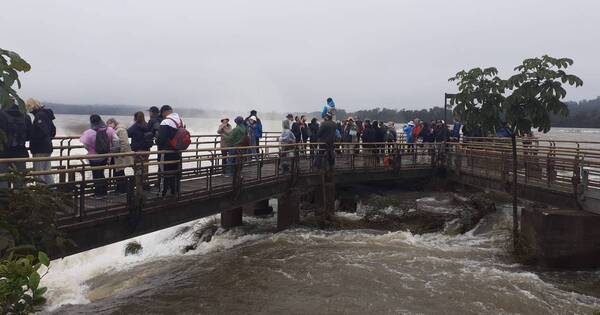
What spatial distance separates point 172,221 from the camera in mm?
8828

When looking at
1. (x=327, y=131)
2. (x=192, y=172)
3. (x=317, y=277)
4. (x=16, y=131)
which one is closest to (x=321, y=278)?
(x=317, y=277)

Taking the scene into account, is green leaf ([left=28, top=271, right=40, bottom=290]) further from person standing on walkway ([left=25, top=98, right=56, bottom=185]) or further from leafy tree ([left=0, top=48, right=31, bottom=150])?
person standing on walkway ([left=25, top=98, right=56, bottom=185])

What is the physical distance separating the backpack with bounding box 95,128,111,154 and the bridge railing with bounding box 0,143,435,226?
399mm

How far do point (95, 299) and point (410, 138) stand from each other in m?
14.8

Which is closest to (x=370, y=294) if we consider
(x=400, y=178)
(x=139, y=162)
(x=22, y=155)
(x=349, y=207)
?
(x=139, y=162)

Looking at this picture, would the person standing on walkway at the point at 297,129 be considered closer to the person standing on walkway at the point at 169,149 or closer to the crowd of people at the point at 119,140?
the crowd of people at the point at 119,140

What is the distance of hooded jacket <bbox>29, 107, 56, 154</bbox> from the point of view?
320 inches

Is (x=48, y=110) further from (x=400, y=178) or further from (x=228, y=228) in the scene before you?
(x=400, y=178)

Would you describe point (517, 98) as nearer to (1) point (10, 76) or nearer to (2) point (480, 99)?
(2) point (480, 99)

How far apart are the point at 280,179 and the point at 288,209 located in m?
1.10

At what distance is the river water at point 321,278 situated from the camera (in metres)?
7.92

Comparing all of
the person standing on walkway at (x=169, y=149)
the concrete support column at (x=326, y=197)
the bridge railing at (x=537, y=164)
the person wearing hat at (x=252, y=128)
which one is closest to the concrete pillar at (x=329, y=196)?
the concrete support column at (x=326, y=197)

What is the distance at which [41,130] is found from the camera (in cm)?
818

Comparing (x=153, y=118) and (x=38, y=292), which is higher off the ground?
(x=153, y=118)
